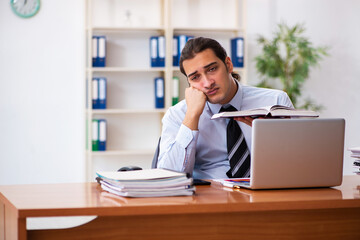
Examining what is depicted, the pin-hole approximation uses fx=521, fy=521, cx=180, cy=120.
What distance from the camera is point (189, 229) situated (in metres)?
1.54

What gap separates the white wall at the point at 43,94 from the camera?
4.55 metres

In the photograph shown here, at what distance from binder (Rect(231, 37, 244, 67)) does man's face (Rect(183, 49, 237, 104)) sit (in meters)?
2.19

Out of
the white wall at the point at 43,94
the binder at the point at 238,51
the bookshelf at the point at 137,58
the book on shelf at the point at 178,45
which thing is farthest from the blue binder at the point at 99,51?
the binder at the point at 238,51

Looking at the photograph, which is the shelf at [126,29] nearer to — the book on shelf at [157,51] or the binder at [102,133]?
the book on shelf at [157,51]

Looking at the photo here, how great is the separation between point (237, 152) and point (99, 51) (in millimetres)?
2506

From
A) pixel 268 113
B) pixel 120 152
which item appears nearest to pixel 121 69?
pixel 120 152

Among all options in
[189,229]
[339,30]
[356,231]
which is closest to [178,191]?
[189,229]

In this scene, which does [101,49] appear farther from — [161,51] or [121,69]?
[161,51]

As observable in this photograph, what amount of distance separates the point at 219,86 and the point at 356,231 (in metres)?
0.96

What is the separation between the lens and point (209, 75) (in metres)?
2.42

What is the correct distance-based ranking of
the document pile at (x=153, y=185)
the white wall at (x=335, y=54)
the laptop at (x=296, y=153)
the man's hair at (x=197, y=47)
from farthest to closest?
the white wall at (x=335, y=54) → the man's hair at (x=197, y=47) → the laptop at (x=296, y=153) → the document pile at (x=153, y=185)

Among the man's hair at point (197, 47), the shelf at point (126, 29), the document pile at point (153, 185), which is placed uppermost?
the shelf at point (126, 29)

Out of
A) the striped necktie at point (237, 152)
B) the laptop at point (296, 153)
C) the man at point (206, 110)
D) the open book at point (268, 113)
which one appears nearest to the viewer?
the laptop at point (296, 153)

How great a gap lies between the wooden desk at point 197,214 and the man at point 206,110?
1.99 feet
